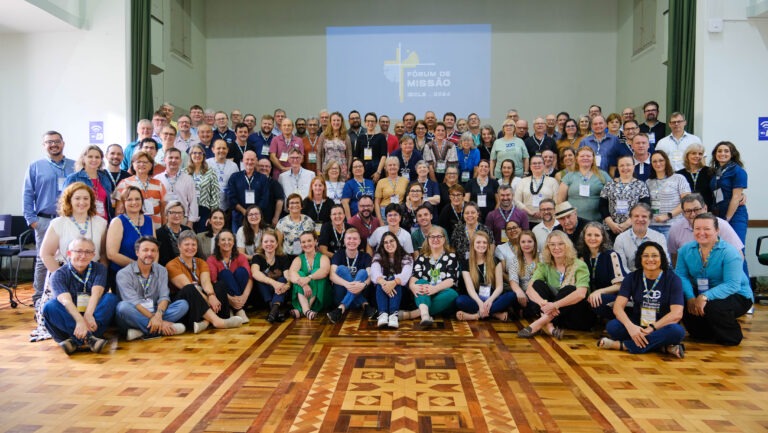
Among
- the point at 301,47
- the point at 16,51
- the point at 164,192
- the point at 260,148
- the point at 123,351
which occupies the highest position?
the point at 301,47

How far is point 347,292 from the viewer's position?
4902 mm

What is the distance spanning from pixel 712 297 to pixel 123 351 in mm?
4325

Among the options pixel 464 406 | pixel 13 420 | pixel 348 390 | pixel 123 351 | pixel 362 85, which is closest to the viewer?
pixel 13 420

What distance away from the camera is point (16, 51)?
23.6 feet

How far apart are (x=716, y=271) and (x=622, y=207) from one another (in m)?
1.17

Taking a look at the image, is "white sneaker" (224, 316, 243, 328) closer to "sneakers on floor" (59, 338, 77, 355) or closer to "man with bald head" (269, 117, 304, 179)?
"sneakers on floor" (59, 338, 77, 355)

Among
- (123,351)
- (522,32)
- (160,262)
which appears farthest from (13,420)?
(522,32)

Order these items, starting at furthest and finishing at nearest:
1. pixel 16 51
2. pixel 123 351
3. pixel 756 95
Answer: pixel 16 51 → pixel 756 95 → pixel 123 351

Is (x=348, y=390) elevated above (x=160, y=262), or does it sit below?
below

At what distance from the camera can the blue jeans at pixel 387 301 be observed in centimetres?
463

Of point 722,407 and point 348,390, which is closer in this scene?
point 722,407

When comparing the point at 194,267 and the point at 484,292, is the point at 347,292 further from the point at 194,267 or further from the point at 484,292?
the point at 194,267

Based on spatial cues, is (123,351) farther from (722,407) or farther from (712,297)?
(712,297)

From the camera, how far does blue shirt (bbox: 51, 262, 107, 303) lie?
149 inches
